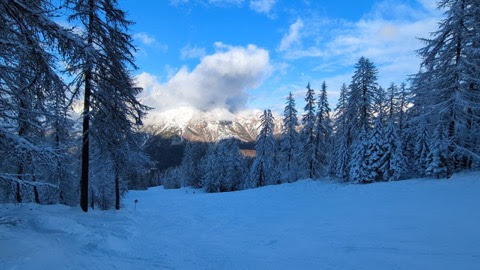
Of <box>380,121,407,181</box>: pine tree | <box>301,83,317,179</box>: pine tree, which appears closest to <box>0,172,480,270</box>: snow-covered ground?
<box>380,121,407,181</box>: pine tree

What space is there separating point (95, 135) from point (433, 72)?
70.2ft

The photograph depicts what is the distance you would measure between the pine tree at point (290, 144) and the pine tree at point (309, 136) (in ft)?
9.58

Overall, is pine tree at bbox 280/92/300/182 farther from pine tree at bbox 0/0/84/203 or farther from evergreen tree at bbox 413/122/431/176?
A: pine tree at bbox 0/0/84/203

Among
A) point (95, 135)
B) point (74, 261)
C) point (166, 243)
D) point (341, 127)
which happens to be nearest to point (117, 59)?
point (95, 135)

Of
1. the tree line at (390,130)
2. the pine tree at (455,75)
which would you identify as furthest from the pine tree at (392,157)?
the pine tree at (455,75)

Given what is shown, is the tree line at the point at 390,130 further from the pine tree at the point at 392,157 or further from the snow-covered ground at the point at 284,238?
the snow-covered ground at the point at 284,238

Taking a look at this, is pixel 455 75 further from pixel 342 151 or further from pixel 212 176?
pixel 212 176

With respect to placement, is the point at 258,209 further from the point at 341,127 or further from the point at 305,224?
the point at 341,127

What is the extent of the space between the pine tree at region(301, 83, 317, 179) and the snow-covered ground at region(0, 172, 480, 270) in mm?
20392

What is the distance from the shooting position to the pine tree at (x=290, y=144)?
43.4 m

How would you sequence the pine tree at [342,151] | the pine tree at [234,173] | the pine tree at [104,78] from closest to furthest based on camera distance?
the pine tree at [104,78]
the pine tree at [342,151]
the pine tree at [234,173]

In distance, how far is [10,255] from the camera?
657 centimetres

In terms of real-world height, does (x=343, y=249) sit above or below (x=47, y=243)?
below

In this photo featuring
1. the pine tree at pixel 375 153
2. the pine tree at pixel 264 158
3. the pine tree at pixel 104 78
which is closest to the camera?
the pine tree at pixel 104 78
